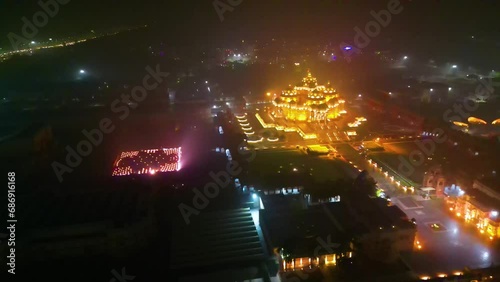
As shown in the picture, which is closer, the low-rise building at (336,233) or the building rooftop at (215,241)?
the building rooftop at (215,241)

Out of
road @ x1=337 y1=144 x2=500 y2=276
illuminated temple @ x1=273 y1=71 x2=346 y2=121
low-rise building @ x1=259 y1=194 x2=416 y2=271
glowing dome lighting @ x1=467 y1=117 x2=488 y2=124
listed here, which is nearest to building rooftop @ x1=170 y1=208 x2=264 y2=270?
low-rise building @ x1=259 y1=194 x2=416 y2=271

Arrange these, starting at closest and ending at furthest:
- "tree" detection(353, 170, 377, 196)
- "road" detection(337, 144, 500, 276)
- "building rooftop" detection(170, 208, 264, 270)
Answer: "building rooftop" detection(170, 208, 264, 270) < "road" detection(337, 144, 500, 276) < "tree" detection(353, 170, 377, 196)

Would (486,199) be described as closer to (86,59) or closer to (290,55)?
(86,59)

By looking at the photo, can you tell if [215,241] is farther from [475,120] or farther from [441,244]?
[475,120]

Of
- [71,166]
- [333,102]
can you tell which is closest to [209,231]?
[71,166]

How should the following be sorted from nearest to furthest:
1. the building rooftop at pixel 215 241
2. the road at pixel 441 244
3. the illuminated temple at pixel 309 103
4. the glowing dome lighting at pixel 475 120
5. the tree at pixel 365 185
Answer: the building rooftop at pixel 215 241 → the road at pixel 441 244 → the tree at pixel 365 185 → the glowing dome lighting at pixel 475 120 → the illuminated temple at pixel 309 103

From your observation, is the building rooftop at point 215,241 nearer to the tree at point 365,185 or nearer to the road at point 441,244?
the tree at point 365,185

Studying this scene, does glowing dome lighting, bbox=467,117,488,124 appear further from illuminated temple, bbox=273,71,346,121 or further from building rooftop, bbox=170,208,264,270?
building rooftop, bbox=170,208,264,270

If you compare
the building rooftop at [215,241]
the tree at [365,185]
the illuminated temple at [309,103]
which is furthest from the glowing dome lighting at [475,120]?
the building rooftop at [215,241]
